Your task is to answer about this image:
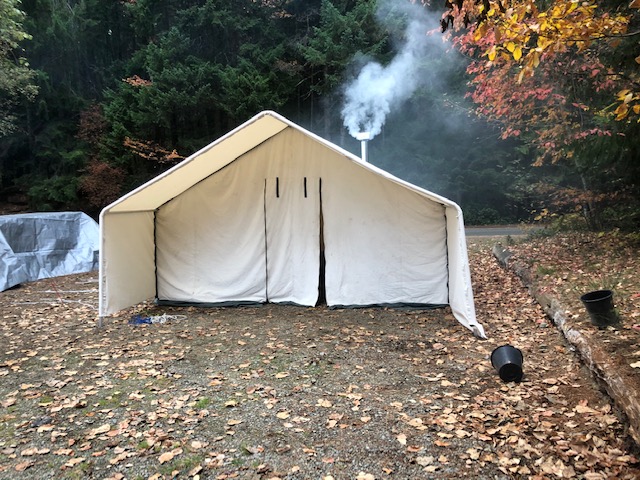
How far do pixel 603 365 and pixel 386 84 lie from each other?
49.4ft


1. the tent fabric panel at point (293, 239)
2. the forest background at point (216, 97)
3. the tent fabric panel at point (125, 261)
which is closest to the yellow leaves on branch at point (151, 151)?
the forest background at point (216, 97)

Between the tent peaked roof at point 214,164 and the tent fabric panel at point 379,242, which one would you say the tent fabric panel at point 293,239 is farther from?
the tent peaked roof at point 214,164

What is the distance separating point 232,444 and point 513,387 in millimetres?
2126

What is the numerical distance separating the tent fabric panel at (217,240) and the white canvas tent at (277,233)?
0.01m

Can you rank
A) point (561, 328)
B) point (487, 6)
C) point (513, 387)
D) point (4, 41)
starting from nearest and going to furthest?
point (487, 6), point (513, 387), point (561, 328), point (4, 41)

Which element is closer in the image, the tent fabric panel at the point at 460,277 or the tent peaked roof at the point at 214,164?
the tent fabric panel at the point at 460,277

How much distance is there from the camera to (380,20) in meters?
16.2

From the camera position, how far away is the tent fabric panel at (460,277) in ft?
16.2

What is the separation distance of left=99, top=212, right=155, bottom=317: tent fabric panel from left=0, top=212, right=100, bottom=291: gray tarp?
391 cm

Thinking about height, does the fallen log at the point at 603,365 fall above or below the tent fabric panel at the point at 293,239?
below

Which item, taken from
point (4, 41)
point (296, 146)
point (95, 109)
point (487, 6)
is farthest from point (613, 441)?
point (95, 109)

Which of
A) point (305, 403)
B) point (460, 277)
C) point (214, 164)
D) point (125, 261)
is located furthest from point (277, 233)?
point (305, 403)

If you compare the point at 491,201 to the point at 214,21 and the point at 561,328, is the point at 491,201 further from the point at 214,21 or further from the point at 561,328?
the point at 561,328

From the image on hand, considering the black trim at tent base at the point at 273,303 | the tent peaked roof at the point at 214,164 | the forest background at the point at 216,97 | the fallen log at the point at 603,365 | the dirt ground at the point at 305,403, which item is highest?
the forest background at the point at 216,97
